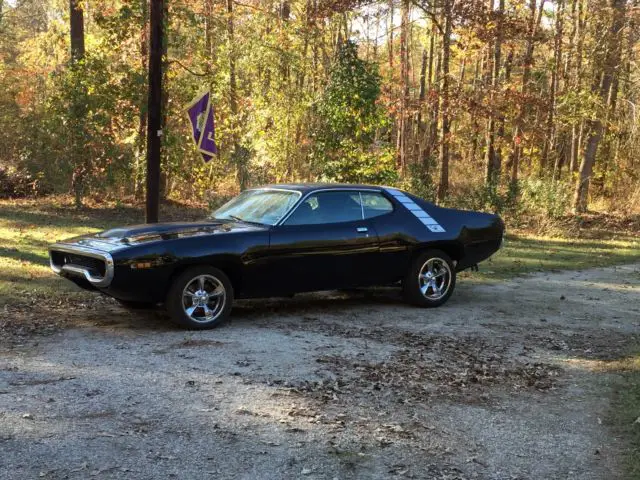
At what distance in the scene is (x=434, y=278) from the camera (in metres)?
8.52

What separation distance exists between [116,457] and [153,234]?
133 inches

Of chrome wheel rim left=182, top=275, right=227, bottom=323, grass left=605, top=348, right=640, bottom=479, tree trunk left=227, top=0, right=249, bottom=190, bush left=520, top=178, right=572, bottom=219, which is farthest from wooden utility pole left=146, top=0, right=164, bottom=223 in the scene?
bush left=520, top=178, right=572, bottom=219

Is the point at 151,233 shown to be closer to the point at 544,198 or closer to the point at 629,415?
the point at 629,415

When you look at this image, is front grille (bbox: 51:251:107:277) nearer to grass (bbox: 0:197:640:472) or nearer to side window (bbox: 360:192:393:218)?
grass (bbox: 0:197:640:472)

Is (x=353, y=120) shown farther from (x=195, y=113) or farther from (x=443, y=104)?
(x=195, y=113)

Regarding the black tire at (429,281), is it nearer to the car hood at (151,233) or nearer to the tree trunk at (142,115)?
the car hood at (151,233)

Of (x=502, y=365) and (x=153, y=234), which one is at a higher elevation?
(x=153, y=234)

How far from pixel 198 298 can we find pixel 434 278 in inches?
124

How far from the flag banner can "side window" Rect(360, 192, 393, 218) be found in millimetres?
2789

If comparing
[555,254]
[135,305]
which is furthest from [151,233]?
[555,254]

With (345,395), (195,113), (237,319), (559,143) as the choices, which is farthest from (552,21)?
(345,395)

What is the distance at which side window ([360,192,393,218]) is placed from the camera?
8133mm

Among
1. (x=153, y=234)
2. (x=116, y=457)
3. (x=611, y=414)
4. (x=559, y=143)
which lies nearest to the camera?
(x=116, y=457)

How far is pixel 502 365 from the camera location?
19.9ft
